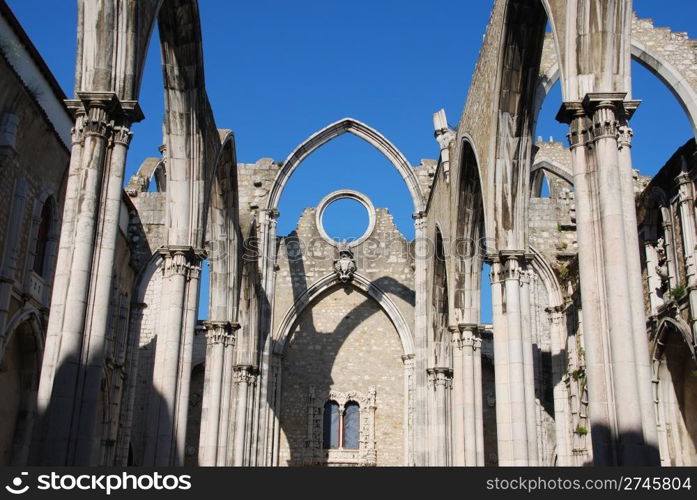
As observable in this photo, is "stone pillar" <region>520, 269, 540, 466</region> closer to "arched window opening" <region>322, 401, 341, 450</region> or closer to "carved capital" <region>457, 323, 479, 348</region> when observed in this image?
"carved capital" <region>457, 323, 479, 348</region>

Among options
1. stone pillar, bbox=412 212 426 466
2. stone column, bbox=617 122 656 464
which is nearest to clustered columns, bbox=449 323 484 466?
stone pillar, bbox=412 212 426 466

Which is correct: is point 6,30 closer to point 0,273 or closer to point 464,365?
point 0,273

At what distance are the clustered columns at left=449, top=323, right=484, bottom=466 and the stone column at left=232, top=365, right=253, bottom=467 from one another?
5216 millimetres

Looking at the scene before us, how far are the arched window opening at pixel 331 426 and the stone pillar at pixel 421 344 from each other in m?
3.20

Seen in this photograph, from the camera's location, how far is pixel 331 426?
2202 cm

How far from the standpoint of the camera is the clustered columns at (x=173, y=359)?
12.1 m

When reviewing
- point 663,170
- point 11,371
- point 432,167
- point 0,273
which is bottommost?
point 11,371

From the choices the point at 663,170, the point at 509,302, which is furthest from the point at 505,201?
the point at 663,170

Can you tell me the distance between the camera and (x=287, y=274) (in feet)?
74.5

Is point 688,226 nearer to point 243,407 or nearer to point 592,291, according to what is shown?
point 592,291

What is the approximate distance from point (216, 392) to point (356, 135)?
28.3 feet

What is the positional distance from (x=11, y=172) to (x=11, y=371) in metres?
3.34

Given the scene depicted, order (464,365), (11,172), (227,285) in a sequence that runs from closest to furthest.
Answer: (11,172) < (464,365) < (227,285)

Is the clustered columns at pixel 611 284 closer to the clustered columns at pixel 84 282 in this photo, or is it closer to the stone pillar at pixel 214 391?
the clustered columns at pixel 84 282
